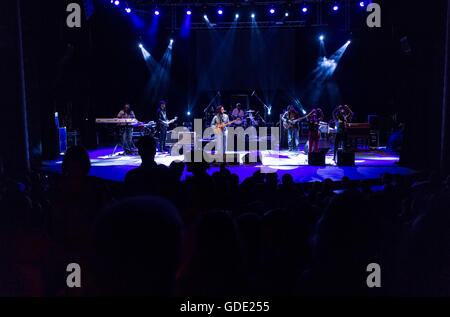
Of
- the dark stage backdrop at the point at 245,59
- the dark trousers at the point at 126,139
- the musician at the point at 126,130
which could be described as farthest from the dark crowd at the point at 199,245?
the dark stage backdrop at the point at 245,59

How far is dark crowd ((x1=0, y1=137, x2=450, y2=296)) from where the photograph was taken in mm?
1108

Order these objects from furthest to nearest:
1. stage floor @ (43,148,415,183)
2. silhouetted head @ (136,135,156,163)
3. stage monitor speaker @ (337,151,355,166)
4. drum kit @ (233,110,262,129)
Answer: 1. drum kit @ (233,110,262,129)
2. stage monitor speaker @ (337,151,355,166)
3. stage floor @ (43,148,415,183)
4. silhouetted head @ (136,135,156,163)

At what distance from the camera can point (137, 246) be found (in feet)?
3.61

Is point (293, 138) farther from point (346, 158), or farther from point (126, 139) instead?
point (126, 139)

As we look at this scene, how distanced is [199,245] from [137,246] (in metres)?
0.55

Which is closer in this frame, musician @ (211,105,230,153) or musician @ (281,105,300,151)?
musician @ (211,105,230,153)

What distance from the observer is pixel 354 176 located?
27.8 feet

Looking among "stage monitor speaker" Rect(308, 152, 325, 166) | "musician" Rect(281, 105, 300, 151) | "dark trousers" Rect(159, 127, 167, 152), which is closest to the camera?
"stage monitor speaker" Rect(308, 152, 325, 166)

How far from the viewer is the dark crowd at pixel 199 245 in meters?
1.11

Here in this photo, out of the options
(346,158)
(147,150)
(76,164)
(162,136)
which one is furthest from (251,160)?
(76,164)

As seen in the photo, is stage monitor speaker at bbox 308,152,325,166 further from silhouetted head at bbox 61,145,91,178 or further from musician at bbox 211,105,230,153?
silhouetted head at bbox 61,145,91,178

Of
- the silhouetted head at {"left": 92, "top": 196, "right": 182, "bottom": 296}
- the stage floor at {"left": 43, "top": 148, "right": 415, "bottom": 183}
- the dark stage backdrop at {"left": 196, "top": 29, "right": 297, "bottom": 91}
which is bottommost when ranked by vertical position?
the stage floor at {"left": 43, "top": 148, "right": 415, "bottom": 183}

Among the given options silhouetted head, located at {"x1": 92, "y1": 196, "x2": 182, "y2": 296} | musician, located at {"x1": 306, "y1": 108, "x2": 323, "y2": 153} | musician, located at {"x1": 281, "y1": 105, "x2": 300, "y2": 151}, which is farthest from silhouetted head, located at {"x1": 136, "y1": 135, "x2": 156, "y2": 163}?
musician, located at {"x1": 281, "y1": 105, "x2": 300, "y2": 151}

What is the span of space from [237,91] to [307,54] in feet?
12.5
